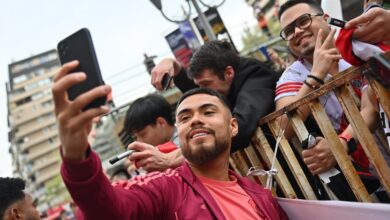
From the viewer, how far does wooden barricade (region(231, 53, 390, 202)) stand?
5.71 ft

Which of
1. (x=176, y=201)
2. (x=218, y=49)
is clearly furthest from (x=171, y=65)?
(x=176, y=201)

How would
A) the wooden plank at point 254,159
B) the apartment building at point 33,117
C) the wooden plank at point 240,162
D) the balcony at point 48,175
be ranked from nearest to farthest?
1. the wooden plank at point 254,159
2. the wooden plank at point 240,162
3. the balcony at point 48,175
4. the apartment building at point 33,117

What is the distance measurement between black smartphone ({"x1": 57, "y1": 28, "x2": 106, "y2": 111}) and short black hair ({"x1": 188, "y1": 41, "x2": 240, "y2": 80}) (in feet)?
5.52

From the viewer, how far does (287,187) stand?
2490 mm

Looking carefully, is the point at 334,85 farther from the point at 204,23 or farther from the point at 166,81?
the point at 204,23

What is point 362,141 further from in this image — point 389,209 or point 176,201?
point 176,201

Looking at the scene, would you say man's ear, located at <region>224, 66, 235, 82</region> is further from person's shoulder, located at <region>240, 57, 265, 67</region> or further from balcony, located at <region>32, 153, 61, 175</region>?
balcony, located at <region>32, 153, 61, 175</region>

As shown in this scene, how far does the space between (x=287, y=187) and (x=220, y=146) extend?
64 centimetres

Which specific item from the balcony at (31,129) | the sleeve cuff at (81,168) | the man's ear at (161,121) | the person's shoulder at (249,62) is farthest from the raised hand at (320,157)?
the balcony at (31,129)

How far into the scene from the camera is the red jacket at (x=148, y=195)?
4.21 ft


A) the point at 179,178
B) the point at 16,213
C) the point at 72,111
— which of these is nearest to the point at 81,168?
the point at 72,111

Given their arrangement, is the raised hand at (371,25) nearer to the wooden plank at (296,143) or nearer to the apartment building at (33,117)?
the wooden plank at (296,143)

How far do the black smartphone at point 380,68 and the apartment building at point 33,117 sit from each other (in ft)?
301

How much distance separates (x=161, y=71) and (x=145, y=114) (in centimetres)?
60
